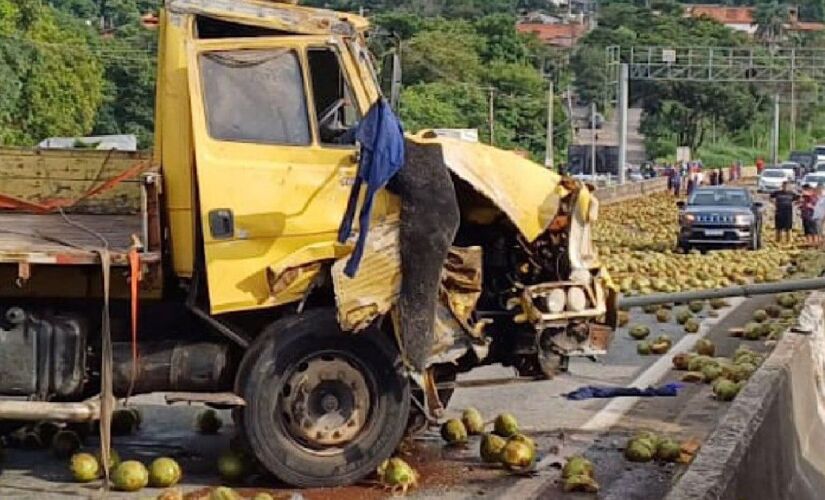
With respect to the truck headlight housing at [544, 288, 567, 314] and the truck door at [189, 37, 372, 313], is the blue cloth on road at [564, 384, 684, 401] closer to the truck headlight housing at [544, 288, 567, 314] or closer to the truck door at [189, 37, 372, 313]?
the truck headlight housing at [544, 288, 567, 314]

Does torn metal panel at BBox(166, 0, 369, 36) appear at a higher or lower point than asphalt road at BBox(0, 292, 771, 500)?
higher

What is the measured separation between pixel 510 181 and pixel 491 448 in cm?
180

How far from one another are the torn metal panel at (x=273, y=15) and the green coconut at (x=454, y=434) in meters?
2.95

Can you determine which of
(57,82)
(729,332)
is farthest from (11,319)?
(57,82)

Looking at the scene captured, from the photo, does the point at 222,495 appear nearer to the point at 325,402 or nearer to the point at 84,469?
the point at 325,402

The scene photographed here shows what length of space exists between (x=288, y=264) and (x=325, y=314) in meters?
0.41

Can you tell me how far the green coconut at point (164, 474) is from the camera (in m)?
8.77

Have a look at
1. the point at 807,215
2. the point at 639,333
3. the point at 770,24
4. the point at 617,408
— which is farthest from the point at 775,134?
the point at 617,408

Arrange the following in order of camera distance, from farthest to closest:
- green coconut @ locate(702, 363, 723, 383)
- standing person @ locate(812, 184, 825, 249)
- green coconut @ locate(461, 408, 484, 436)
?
standing person @ locate(812, 184, 825, 249) < green coconut @ locate(702, 363, 723, 383) < green coconut @ locate(461, 408, 484, 436)

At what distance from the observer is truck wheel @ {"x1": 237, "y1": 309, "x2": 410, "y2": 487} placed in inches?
345

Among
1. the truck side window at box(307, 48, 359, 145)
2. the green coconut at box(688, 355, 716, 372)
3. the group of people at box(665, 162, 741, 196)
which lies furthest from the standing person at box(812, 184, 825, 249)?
the truck side window at box(307, 48, 359, 145)

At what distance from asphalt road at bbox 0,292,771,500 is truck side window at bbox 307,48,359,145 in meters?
2.22

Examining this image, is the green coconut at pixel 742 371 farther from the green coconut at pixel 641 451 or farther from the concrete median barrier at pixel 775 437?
the green coconut at pixel 641 451

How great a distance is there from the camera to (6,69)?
47562 millimetres
